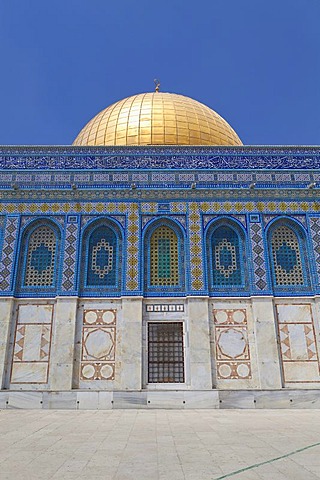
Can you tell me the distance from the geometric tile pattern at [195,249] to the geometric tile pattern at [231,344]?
0.89 meters

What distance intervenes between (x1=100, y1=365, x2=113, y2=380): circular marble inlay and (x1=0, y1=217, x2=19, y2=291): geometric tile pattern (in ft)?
10.8

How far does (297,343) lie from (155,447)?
22.1 feet

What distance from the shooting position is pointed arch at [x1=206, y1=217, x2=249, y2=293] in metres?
11.2

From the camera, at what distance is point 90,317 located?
10.8m

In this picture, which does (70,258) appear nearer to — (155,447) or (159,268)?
(159,268)

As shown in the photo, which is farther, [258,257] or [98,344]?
[258,257]

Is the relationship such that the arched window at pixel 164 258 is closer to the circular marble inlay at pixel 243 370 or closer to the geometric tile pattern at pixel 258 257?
the geometric tile pattern at pixel 258 257

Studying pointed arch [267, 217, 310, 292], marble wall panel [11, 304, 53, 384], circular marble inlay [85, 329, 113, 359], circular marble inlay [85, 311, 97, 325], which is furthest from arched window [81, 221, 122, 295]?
pointed arch [267, 217, 310, 292]

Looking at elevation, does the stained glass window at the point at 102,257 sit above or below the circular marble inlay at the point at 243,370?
above

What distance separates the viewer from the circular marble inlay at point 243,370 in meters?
10.4

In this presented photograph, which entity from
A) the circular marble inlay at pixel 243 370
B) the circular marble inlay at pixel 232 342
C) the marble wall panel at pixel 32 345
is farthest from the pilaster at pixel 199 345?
the marble wall panel at pixel 32 345

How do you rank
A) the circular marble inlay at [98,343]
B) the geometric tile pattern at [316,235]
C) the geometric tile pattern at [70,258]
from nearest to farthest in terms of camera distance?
the circular marble inlay at [98,343], the geometric tile pattern at [70,258], the geometric tile pattern at [316,235]

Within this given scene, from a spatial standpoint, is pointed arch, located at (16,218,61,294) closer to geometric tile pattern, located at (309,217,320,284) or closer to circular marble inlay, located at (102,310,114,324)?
circular marble inlay, located at (102,310,114,324)

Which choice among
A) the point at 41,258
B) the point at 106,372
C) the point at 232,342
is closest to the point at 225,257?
the point at 232,342
